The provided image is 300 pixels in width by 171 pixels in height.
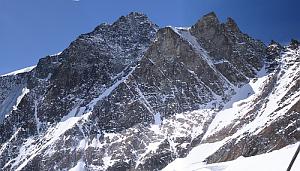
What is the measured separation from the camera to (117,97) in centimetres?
12606

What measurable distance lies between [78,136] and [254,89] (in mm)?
40567

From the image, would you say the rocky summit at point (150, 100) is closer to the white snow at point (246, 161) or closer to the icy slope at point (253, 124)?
the icy slope at point (253, 124)

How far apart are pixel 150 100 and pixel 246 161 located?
73689mm

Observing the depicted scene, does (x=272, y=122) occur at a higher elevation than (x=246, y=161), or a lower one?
higher

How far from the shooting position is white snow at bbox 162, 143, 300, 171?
Result: 39828mm

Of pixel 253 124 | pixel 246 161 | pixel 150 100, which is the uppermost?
pixel 150 100

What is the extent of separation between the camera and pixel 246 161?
165 ft

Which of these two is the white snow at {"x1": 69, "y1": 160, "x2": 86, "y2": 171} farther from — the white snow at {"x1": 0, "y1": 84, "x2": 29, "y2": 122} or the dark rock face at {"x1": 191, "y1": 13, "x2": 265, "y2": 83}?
the white snow at {"x1": 0, "y1": 84, "x2": 29, "y2": 122}

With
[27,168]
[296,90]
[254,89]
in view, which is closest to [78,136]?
[27,168]

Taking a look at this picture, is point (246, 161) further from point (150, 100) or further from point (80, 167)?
point (150, 100)

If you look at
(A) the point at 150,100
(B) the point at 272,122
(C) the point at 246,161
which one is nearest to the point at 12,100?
A: (A) the point at 150,100

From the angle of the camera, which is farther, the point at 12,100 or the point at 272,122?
the point at 12,100

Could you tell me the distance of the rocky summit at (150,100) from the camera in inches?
4031

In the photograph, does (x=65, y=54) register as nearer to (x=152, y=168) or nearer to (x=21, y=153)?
(x=21, y=153)
